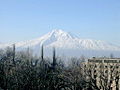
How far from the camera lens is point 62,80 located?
4122cm

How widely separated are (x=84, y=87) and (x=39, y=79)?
608 centimetres

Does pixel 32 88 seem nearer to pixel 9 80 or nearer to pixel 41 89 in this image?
pixel 41 89

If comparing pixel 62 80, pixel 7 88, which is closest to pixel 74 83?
pixel 62 80

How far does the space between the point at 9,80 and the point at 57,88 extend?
6.44m

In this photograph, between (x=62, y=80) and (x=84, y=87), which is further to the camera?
(x=62, y=80)

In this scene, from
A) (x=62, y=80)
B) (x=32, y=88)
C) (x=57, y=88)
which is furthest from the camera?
(x=62, y=80)

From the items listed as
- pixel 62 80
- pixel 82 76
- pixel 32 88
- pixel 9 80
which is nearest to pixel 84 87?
pixel 82 76

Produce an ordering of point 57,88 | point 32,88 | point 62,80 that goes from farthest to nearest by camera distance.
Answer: point 62,80 → point 57,88 → point 32,88

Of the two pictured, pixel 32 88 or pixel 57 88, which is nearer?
pixel 32 88

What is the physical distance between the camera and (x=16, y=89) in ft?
119

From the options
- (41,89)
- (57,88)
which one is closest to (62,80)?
(57,88)

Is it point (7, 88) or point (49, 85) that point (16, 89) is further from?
point (49, 85)

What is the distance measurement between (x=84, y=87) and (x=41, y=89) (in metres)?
6.02

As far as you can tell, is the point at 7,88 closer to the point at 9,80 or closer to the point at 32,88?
the point at 9,80
